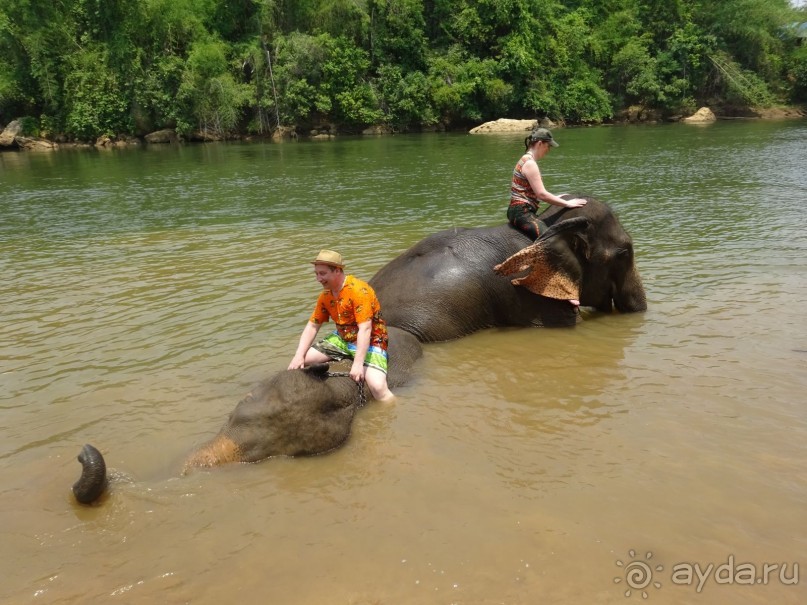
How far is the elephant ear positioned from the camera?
6156 millimetres

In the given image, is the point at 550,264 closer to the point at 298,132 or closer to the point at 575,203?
the point at 575,203

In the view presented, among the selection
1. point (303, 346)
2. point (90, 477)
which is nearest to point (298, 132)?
point (303, 346)

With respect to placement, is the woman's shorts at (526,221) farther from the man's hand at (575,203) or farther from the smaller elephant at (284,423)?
the smaller elephant at (284,423)

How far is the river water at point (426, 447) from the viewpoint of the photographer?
9.77 feet

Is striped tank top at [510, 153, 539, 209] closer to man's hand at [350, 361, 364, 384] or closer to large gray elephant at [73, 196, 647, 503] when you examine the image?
large gray elephant at [73, 196, 647, 503]

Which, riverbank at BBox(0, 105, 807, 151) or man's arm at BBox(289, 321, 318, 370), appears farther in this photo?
riverbank at BBox(0, 105, 807, 151)

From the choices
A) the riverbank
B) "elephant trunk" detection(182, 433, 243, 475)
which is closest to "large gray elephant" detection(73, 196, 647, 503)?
"elephant trunk" detection(182, 433, 243, 475)

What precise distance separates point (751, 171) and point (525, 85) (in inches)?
1210

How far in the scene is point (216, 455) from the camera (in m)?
4.00

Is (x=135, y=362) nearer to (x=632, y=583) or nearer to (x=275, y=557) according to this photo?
(x=275, y=557)

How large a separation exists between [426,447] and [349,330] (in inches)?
47.6

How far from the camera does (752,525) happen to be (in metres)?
3.17

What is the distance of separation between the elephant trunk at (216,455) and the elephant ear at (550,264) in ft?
10.5

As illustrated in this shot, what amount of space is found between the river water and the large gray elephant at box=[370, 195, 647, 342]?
0.86 feet
